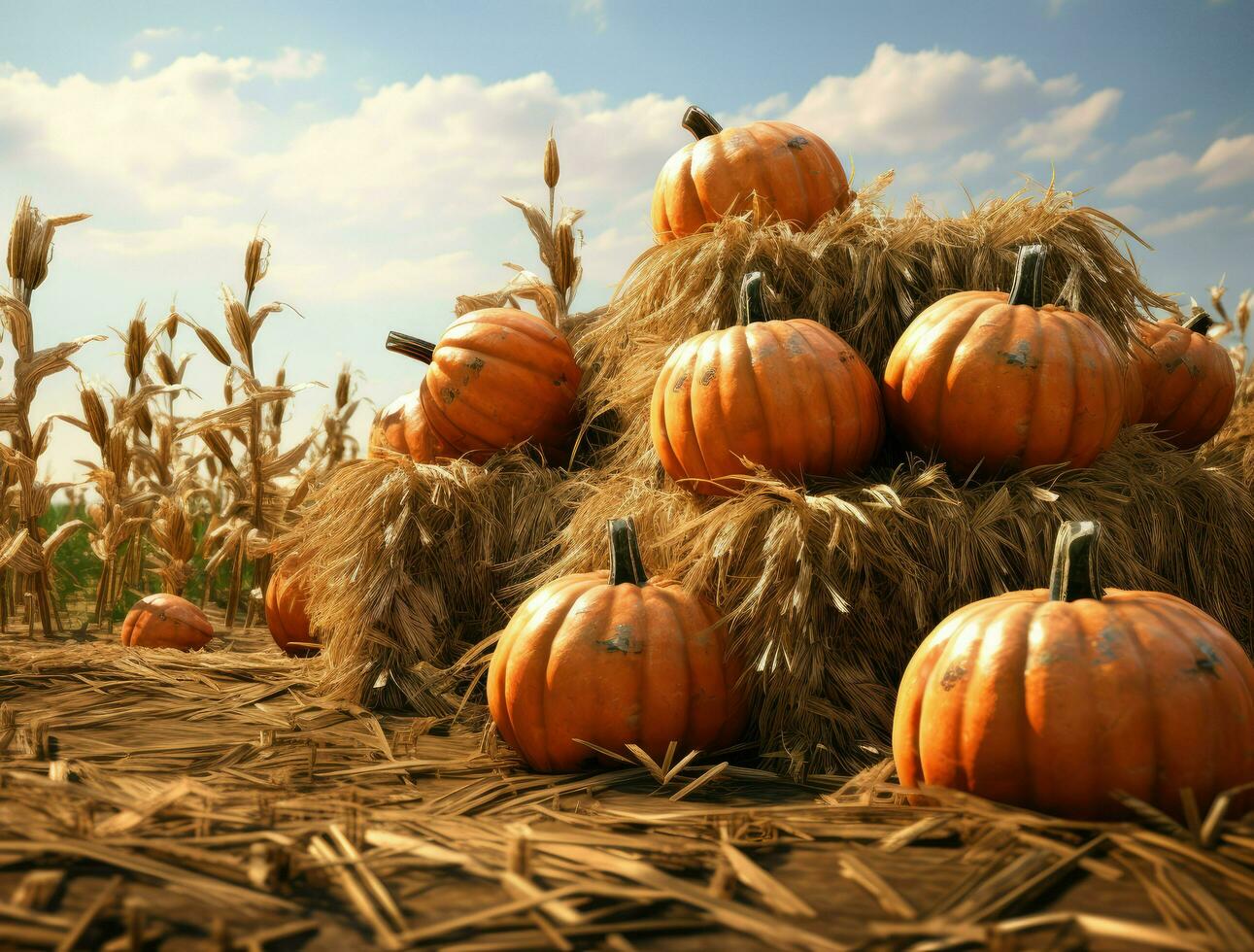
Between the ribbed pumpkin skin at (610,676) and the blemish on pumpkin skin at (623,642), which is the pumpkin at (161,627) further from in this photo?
the blemish on pumpkin skin at (623,642)

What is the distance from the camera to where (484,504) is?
11.8 feet

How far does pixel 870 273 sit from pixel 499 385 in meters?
1.44

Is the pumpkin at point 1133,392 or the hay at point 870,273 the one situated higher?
the hay at point 870,273

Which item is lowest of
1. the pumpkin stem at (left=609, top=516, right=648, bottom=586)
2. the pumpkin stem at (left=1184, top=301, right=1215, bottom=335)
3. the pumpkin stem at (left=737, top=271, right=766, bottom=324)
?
the pumpkin stem at (left=609, top=516, right=648, bottom=586)

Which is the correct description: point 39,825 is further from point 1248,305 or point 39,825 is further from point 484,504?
point 1248,305

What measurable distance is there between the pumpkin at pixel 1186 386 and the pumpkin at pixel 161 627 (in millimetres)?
4238

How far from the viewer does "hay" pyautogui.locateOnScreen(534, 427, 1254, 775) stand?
2.51m

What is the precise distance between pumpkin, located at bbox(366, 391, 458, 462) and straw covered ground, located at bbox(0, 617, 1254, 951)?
1946 millimetres

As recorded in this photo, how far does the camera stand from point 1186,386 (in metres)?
3.92

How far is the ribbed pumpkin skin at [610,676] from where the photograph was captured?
241 centimetres

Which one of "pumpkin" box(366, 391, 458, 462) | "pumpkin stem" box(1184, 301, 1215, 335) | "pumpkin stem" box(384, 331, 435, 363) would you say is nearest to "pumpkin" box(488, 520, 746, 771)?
"pumpkin" box(366, 391, 458, 462)

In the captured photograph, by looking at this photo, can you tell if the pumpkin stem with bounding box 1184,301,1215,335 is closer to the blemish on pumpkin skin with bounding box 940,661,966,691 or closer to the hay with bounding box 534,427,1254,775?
the hay with bounding box 534,427,1254,775

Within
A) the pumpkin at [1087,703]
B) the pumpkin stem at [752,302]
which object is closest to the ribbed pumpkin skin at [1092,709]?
the pumpkin at [1087,703]

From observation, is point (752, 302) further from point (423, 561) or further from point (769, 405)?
point (423, 561)
